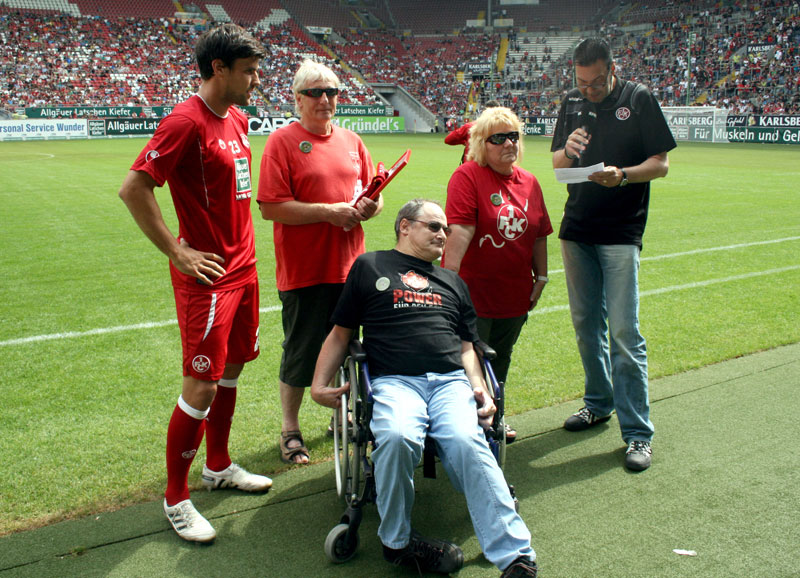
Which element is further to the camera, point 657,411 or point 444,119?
point 444,119

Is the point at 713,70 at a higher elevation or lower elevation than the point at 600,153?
higher

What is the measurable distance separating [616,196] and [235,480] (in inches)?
103

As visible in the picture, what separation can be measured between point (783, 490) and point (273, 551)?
249cm

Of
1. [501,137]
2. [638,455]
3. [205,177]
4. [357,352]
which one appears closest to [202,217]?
[205,177]

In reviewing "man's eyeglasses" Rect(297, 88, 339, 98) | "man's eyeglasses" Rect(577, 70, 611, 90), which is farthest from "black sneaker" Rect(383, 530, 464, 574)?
"man's eyeglasses" Rect(577, 70, 611, 90)

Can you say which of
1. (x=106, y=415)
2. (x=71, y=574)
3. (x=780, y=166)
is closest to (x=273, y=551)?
(x=71, y=574)

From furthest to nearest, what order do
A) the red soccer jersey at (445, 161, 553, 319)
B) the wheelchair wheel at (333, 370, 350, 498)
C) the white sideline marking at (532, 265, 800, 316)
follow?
1. the white sideline marking at (532, 265, 800, 316)
2. the red soccer jersey at (445, 161, 553, 319)
3. the wheelchair wheel at (333, 370, 350, 498)

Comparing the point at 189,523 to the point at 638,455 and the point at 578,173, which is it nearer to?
the point at 638,455

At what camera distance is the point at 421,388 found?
10.4 feet

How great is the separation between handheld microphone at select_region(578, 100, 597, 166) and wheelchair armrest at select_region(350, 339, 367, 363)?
181 cm

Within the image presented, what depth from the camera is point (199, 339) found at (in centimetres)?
307

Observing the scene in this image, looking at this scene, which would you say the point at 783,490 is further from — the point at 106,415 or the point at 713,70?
the point at 713,70

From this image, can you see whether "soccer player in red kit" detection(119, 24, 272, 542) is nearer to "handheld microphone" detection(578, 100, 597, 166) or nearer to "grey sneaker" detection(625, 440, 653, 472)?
"handheld microphone" detection(578, 100, 597, 166)

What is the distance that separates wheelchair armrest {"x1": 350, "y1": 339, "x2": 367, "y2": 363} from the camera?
318 cm
